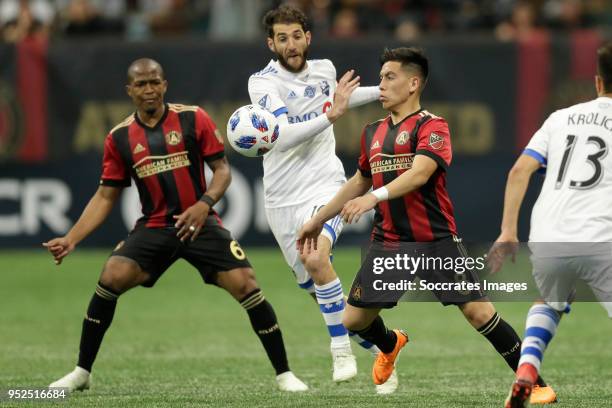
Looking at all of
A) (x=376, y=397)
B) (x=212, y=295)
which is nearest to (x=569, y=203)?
(x=376, y=397)

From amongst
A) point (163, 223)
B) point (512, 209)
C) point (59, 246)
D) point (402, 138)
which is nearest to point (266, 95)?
point (163, 223)

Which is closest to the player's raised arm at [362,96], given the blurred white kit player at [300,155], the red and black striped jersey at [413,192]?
the blurred white kit player at [300,155]

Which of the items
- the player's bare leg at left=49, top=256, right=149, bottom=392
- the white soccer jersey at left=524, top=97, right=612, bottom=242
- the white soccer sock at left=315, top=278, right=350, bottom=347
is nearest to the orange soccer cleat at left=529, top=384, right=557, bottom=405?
the white soccer jersey at left=524, top=97, right=612, bottom=242

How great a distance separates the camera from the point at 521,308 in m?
13.0

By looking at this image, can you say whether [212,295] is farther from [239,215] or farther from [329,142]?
[329,142]

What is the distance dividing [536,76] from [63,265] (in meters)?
6.83

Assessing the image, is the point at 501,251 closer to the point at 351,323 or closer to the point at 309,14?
the point at 351,323

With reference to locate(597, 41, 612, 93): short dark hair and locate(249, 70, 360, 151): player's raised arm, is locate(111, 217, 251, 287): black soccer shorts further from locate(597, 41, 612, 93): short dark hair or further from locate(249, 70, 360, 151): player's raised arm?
locate(597, 41, 612, 93): short dark hair

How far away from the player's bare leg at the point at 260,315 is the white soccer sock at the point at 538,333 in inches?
76.6

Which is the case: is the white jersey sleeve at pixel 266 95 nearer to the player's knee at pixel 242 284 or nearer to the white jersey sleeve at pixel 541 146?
the player's knee at pixel 242 284

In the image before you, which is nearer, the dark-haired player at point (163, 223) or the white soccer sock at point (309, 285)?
the dark-haired player at point (163, 223)

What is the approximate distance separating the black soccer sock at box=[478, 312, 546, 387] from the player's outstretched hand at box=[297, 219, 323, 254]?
114 cm

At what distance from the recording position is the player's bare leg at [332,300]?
26.5ft
